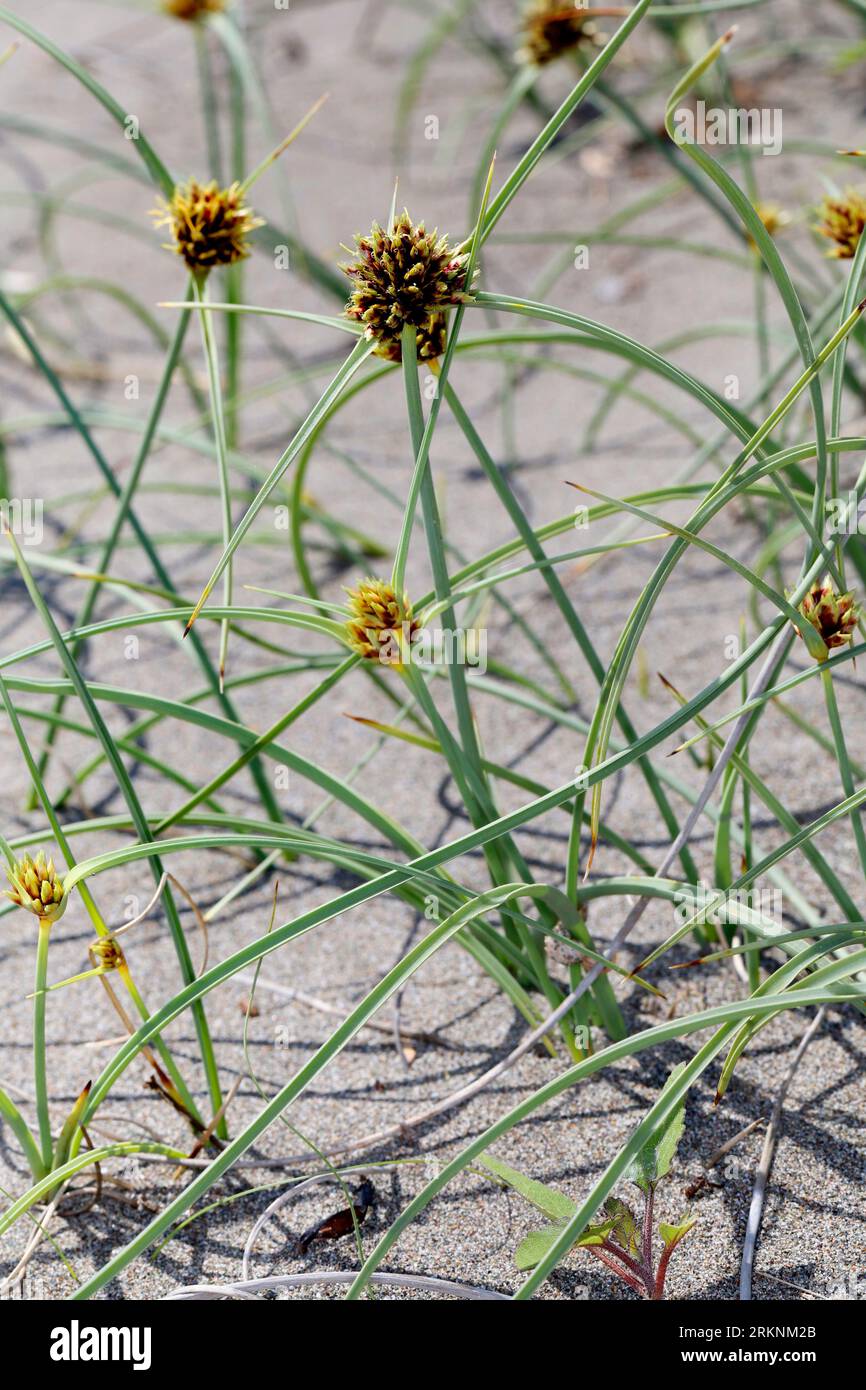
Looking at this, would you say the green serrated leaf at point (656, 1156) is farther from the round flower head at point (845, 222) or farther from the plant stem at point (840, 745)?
the round flower head at point (845, 222)

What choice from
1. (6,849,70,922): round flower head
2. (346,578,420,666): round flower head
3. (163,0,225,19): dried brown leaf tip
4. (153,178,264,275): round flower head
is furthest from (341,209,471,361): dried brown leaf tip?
(163,0,225,19): dried brown leaf tip

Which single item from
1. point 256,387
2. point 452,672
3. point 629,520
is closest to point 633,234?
point 256,387

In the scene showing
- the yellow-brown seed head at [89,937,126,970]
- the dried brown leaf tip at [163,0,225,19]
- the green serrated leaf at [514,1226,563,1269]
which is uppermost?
the dried brown leaf tip at [163,0,225,19]

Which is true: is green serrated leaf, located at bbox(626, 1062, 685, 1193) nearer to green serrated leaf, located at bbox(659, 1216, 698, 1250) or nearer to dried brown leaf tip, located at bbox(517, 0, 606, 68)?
green serrated leaf, located at bbox(659, 1216, 698, 1250)

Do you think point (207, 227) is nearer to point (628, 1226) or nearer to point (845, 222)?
point (845, 222)

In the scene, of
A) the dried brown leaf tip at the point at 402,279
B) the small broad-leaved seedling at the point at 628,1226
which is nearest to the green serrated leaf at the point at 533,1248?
the small broad-leaved seedling at the point at 628,1226
